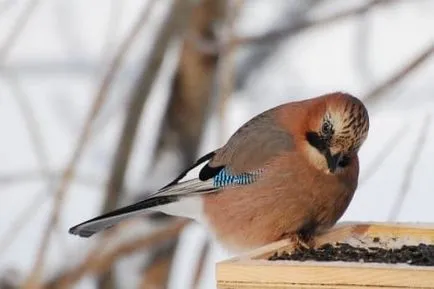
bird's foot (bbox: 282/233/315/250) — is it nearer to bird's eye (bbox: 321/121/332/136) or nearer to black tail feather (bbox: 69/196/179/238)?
bird's eye (bbox: 321/121/332/136)

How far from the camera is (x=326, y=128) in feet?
11.4

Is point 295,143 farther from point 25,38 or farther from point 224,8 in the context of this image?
point 25,38

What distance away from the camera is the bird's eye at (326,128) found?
3432 millimetres

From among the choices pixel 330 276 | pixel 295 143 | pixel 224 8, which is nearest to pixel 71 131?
pixel 224 8

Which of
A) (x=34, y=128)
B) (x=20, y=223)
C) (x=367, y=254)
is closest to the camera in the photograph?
(x=367, y=254)

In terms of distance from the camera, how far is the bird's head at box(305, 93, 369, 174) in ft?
10.8

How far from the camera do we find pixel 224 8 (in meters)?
4.94

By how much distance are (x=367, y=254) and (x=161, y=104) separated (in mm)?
4522

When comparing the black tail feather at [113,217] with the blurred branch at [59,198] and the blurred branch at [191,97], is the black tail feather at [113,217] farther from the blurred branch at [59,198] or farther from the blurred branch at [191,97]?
the blurred branch at [191,97]

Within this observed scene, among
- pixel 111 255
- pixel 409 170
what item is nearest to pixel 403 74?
pixel 409 170

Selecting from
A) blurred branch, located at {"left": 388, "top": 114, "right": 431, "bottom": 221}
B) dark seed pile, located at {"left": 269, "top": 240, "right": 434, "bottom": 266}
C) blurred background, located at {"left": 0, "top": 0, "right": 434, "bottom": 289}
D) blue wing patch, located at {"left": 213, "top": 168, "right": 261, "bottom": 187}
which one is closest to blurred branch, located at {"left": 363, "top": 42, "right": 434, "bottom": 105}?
blurred background, located at {"left": 0, "top": 0, "right": 434, "bottom": 289}

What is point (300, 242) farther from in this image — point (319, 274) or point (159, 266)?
point (159, 266)

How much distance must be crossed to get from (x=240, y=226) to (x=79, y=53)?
5.20 meters

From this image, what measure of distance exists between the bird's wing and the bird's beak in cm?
17
